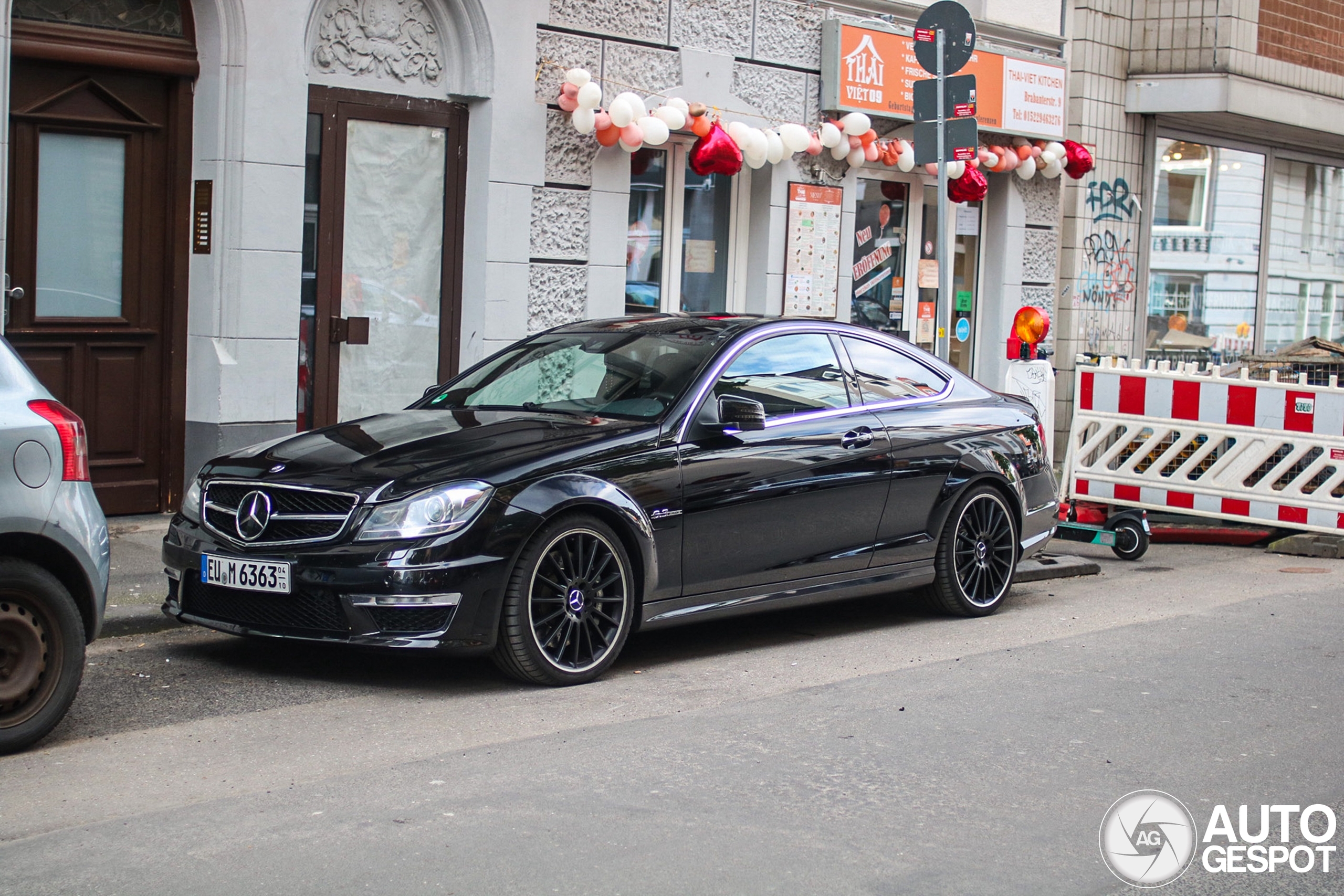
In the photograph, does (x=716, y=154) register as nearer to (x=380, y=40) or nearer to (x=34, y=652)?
(x=380, y=40)

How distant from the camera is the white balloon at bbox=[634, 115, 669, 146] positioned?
12.3m

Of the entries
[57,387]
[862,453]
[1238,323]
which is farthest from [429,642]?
[1238,323]

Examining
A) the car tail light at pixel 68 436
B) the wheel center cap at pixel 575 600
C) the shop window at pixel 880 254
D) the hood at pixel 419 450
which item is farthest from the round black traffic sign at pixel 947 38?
the car tail light at pixel 68 436

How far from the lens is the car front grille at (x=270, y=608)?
627cm

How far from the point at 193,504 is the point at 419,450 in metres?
1.03

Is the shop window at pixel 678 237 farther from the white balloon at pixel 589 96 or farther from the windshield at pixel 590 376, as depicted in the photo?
the windshield at pixel 590 376

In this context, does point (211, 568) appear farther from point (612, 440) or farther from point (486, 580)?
point (612, 440)

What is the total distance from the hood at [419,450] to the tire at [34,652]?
1.16 m

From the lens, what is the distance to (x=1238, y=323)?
20.1 metres

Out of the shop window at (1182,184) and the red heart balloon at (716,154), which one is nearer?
the red heart balloon at (716,154)

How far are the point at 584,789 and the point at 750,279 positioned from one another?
9.48 metres

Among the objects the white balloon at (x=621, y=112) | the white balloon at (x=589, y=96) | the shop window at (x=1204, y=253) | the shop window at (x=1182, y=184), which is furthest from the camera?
the shop window at (x=1204, y=253)

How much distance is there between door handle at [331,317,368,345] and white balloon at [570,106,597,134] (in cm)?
216

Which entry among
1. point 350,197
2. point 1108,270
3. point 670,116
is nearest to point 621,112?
point 670,116
